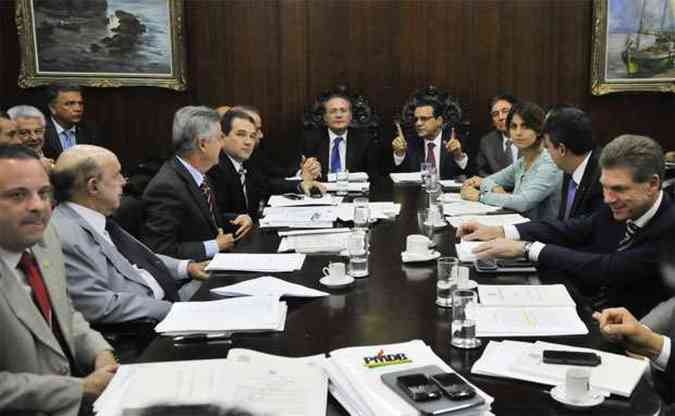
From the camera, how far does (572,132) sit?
131 inches

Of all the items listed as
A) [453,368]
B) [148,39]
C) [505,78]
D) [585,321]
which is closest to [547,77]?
[505,78]

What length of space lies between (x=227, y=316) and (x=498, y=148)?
4.03 m

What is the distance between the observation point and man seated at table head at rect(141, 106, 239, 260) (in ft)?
11.1

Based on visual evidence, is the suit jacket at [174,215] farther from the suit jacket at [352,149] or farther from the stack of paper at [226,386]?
the suit jacket at [352,149]

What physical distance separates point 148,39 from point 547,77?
11.5 ft

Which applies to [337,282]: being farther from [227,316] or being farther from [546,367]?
[546,367]

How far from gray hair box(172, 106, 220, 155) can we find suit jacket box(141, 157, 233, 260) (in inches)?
4.7

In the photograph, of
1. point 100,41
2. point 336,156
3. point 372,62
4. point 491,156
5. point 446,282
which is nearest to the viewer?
point 446,282

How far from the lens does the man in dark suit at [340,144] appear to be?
19.1ft

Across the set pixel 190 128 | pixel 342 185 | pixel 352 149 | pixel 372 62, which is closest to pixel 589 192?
pixel 342 185

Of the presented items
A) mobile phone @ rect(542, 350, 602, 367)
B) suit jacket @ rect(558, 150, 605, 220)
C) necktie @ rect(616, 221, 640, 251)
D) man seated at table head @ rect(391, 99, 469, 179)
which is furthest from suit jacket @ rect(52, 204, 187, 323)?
man seated at table head @ rect(391, 99, 469, 179)

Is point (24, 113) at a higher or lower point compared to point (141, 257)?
higher

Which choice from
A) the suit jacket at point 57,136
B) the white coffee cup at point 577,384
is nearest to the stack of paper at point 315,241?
the white coffee cup at point 577,384

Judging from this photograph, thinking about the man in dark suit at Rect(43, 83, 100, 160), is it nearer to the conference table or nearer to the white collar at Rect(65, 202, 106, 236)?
the white collar at Rect(65, 202, 106, 236)
